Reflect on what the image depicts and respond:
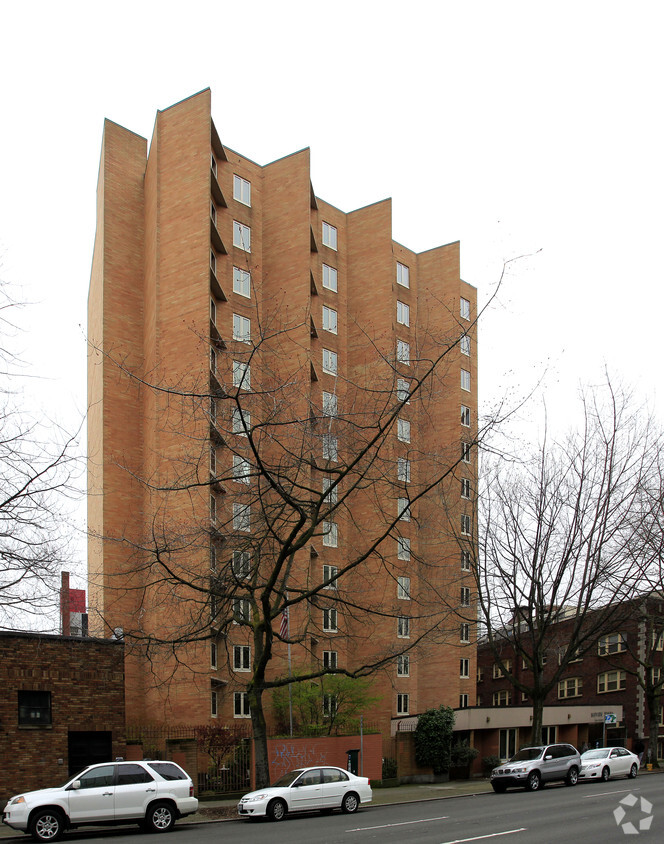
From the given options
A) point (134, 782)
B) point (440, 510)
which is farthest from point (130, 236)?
point (134, 782)

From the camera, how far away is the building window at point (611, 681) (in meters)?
56.9

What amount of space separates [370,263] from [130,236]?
14493mm

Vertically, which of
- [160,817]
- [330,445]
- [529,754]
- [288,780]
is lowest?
[529,754]

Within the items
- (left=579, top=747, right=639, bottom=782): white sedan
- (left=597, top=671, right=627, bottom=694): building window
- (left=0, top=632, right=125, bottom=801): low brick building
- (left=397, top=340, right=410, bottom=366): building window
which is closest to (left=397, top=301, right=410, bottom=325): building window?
(left=397, top=340, right=410, bottom=366): building window

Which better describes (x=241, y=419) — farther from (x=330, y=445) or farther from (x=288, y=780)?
(x=288, y=780)

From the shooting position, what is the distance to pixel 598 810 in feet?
61.8

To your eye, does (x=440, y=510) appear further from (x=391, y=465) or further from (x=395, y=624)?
(x=391, y=465)

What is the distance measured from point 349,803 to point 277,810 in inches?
92.1

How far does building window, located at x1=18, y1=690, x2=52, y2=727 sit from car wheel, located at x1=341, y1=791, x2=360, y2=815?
29.3ft

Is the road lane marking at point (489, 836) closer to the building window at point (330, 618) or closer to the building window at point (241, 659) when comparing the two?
the building window at point (330, 618)

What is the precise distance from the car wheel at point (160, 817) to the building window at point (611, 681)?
146 ft

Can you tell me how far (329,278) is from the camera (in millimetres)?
49781

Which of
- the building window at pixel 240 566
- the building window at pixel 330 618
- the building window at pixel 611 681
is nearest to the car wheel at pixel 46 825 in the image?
the building window at pixel 240 566

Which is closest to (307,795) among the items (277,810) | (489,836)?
(277,810)
